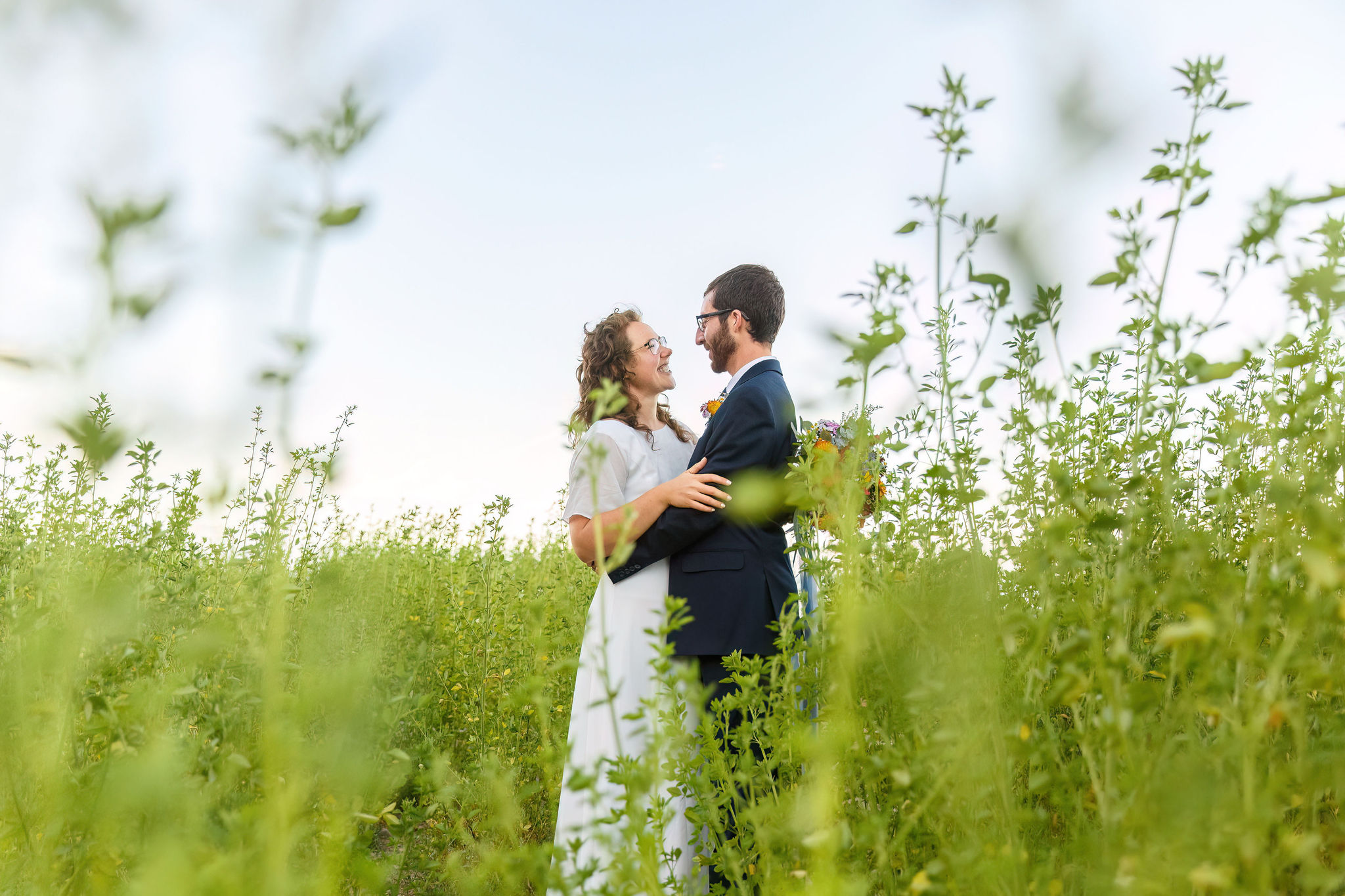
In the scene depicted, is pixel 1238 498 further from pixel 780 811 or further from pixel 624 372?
pixel 624 372

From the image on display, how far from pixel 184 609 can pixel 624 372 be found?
185 cm

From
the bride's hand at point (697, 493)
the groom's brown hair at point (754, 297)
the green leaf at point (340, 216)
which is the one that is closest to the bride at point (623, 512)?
the bride's hand at point (697, 493)

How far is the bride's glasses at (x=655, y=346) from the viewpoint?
3371mm

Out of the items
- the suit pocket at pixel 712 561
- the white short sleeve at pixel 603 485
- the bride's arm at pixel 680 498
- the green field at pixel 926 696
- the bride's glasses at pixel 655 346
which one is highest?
the bride's glasses at pixel 655 346

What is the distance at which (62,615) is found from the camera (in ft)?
4.89

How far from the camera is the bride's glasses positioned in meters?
3.37

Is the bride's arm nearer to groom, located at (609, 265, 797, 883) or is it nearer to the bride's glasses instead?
groom, located at (609, 265, 797, 883)

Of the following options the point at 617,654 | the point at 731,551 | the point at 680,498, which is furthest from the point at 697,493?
the point at 617,654

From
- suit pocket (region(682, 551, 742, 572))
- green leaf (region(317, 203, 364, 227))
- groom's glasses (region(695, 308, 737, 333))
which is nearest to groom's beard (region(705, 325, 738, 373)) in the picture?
groom's glasses (region(695, 308, 737, 333))

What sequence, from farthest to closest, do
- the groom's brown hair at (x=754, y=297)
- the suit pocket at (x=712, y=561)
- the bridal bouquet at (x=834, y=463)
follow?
the groom's brown hair at (x=754, y=297) → the suit pocket at (x=712, y=561) → the bridal bouquet at (x=834, y=463)

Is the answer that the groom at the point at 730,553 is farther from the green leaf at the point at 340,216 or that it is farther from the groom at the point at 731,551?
the green leaf at the point at 340,216

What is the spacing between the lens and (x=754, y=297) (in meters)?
3.02

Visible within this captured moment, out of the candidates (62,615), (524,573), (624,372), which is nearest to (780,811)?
(62,615)

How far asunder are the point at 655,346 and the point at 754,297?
1.74ft
